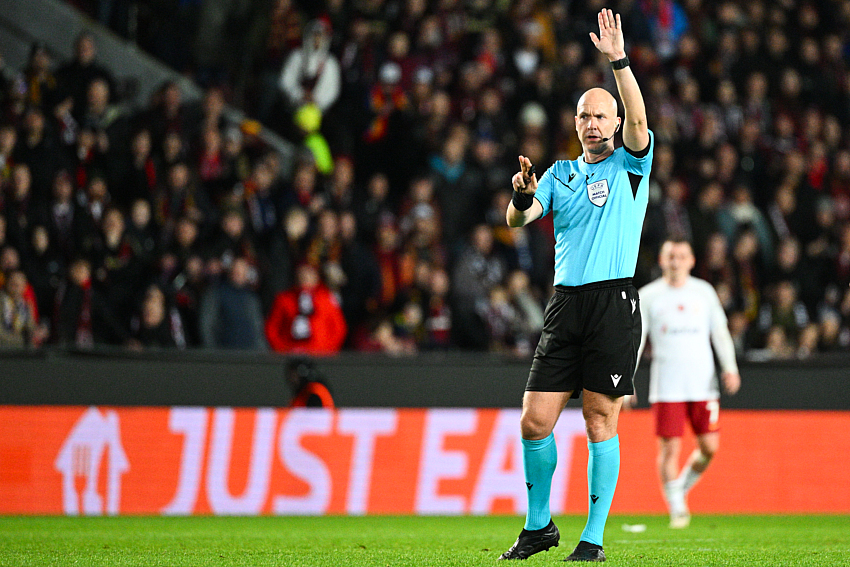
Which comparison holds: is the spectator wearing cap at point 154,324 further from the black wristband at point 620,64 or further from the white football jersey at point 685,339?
the black wristband at point 620,64

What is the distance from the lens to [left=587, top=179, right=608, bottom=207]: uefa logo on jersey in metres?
5.61

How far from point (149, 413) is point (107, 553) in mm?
3899

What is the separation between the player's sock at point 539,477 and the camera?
572 centimetres

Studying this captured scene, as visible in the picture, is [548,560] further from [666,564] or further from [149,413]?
[149,413]

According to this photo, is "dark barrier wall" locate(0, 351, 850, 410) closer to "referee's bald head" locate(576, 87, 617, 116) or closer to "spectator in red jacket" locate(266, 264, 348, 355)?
"spectator in red jacket" locate(266, 264, 348, 355)

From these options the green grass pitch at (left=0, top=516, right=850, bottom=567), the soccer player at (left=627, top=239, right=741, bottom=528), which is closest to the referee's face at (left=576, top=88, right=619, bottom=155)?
the green grass pitch at (left=0, top=516, right=850, bottom=567)

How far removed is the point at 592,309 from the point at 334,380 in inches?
216

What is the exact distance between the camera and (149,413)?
392 inches

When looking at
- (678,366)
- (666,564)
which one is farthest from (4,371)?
(666,564)

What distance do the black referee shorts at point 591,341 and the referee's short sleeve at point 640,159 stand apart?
1.74 feet

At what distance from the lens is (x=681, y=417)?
902cm

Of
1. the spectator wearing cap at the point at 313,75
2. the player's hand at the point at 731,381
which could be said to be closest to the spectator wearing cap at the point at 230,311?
the spectator wearing cap at the point at 313,75

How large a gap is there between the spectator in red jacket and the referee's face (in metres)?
6.07

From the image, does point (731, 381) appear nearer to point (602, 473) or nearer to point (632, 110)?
point (602, 473)
